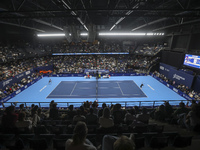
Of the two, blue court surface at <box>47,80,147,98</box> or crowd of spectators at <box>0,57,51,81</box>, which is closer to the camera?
blue court surface at <box>47,80,147,98</box>

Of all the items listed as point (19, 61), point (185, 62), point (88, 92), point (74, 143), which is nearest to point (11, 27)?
point (19, 61)

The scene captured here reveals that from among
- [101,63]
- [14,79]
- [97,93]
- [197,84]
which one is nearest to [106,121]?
[97,93]

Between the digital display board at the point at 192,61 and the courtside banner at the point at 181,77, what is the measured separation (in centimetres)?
197

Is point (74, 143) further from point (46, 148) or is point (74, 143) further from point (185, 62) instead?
point (185, 62)

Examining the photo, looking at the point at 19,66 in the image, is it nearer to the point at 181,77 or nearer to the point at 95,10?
the point at 95,10

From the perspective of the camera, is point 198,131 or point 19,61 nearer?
point 198,131

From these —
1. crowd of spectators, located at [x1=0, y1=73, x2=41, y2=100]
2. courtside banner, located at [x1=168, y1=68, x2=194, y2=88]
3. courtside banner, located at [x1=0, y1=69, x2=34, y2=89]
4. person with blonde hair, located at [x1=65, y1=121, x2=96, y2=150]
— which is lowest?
crowd of spectators, located at [x1=0, y1=73, x2=41, y2=100]

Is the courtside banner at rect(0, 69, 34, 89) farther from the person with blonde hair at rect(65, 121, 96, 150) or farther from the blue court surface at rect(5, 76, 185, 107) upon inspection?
the person with blonde hair at rect(65, 121, 96, 150)

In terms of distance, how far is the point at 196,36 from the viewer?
2375cm

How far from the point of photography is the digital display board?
20.9m

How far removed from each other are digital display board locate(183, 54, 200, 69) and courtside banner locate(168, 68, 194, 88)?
197 centimetres

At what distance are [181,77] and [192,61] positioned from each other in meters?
3.51

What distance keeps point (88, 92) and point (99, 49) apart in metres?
24.1

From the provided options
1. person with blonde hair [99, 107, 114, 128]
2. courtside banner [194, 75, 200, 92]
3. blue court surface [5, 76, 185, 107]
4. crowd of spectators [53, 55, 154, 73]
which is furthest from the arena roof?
crowd of spectators [53, 55, 154, 73]
